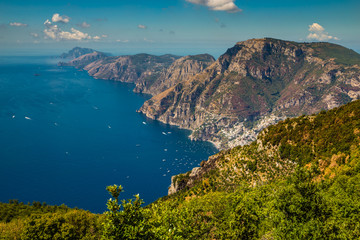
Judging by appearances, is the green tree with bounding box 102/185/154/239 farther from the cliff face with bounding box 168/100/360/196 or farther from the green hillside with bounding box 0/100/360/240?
the cliff face with bounding box 168/100/360/196

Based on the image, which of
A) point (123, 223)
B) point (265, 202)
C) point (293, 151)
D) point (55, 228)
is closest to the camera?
point (123, 223)

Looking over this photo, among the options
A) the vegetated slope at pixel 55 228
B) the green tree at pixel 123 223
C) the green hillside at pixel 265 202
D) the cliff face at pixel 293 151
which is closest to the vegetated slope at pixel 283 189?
the cliff face at pixel 293 151

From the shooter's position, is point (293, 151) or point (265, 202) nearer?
point (265, 202)

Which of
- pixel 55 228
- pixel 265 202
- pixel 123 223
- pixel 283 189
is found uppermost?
pixel 283 189

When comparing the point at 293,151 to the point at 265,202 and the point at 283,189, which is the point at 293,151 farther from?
the point at 283,189

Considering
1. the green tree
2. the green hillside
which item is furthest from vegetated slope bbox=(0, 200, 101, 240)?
the green tree

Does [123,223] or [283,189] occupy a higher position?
[283,189]

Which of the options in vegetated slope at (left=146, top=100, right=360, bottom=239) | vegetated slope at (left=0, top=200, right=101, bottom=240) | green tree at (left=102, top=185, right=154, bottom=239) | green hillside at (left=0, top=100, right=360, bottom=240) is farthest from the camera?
vegetated slope at (left=0, top=200, right=101, bottom=240)

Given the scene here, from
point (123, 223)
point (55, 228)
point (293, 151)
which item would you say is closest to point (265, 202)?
point (123, 223)

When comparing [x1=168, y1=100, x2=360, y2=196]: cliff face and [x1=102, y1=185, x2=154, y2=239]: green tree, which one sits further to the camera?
[x1=168, y1=100, x2=360, y2=196]: cliff face
